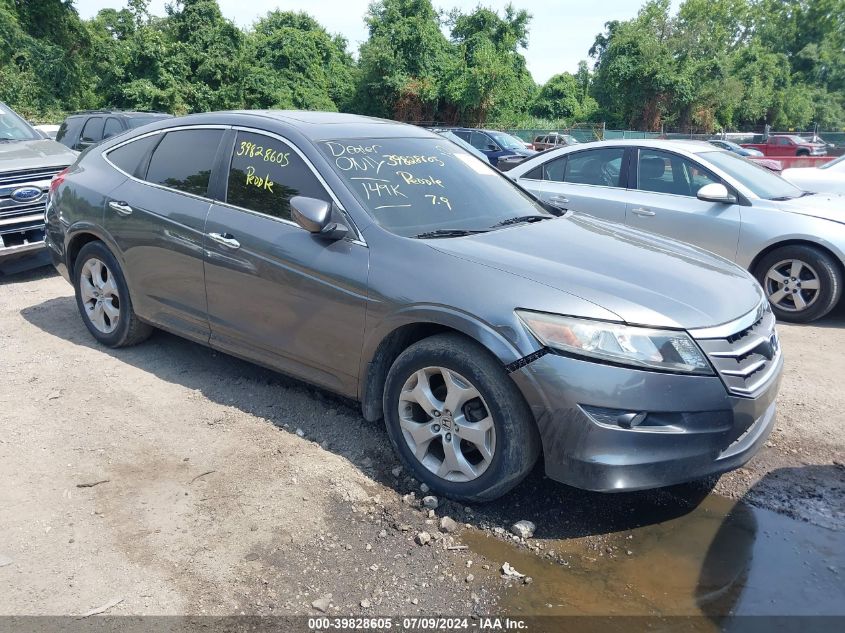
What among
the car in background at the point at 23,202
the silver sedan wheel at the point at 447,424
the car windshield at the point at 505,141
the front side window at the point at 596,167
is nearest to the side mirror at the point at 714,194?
the front side window at the point at 596,167

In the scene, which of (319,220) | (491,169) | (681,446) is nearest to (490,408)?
(681,446)

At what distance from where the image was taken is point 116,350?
5203 mm

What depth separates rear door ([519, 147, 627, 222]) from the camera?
7.29 metres

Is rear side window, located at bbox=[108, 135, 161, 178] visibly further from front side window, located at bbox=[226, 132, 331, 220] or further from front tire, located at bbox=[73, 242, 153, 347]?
front side window, located at bbox=[226, 132, 331, 220]

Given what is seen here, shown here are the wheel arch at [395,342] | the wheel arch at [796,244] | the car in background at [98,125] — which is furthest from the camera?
the car in background at [98,125]

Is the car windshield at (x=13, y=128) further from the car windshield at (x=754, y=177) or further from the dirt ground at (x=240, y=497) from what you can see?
the car windshield at (x=754, y=177)

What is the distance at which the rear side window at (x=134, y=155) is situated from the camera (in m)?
4.89

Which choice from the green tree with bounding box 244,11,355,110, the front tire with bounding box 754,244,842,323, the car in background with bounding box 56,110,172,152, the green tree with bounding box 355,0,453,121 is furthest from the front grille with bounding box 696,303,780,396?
the green tree with bounding box 355,0,453,121

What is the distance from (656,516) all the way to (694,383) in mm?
799

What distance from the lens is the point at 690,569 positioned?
2973 mm

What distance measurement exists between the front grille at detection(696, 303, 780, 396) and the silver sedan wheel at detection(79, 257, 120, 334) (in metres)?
3.95

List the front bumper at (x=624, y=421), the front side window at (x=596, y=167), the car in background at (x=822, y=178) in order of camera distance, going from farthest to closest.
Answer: the car in background at (x=822, y=178)
the front side window at (x=596, y=167)
the front bumper at (x=624, y=421)

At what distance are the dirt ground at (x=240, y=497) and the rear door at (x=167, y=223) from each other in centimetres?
54

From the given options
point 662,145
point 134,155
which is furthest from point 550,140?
point 134,155
